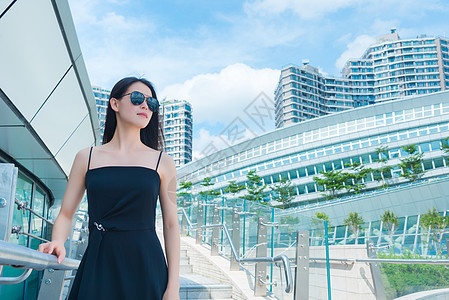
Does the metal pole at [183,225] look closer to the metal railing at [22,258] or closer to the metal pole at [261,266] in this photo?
the metal pole at [261,266]

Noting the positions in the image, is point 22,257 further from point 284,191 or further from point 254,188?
point 284,191

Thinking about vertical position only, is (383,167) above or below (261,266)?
above

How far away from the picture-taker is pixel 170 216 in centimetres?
173

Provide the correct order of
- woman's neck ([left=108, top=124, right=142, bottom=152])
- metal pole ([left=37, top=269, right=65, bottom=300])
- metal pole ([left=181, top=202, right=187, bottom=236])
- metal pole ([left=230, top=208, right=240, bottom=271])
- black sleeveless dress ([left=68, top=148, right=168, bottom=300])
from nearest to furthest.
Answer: black sleeveless dress ([left=68, top=148, right=168, bottom=300])
woman's neck ([left=108, top=124, right=142, bottom=152])
metal pole ([left=37, top=269, right=65, bottom=300])
metal pole ([left=230, top=208, right=240, bottom=271])
metal pole ([left=181, top=202, right=187, bottom=236])

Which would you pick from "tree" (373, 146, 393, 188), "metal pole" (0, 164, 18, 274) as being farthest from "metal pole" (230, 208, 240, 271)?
"tree" (373, 146, 393, 188)

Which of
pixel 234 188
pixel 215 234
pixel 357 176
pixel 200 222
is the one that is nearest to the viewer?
pixel 215 234

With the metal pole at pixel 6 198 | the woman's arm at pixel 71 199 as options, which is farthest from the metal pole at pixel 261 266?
the metal pole at pixel 6 198

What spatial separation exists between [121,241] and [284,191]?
150 feet

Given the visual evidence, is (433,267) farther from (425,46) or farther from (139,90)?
(425,46)

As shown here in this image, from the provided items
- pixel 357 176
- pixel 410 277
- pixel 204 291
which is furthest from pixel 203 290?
pixel 357 176

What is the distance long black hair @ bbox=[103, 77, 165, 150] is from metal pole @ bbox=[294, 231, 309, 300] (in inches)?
90.9

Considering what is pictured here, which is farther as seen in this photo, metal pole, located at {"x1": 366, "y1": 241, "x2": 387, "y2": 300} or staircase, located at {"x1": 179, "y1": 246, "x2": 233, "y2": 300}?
metal pole, located at {"x1": 366, "y1": 241, "x2": 387, "y2": 300}

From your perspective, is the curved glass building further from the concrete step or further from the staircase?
the concrete step

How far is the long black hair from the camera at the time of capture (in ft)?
6.15
